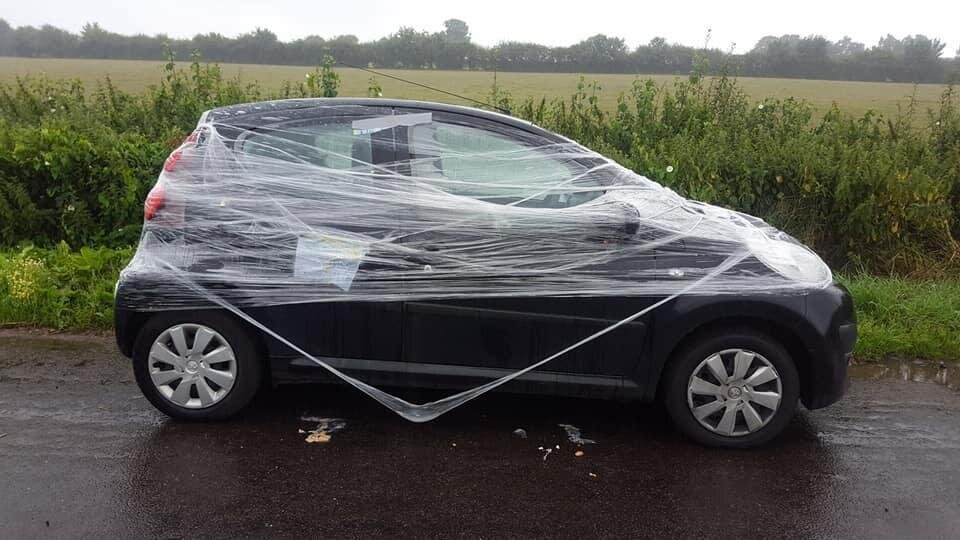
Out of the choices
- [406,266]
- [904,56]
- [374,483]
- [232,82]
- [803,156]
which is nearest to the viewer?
[374,483]

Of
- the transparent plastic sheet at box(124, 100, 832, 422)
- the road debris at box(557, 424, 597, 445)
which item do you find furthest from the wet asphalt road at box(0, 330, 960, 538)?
the transparent plastic sheet at box(124, 100, 832, 422)

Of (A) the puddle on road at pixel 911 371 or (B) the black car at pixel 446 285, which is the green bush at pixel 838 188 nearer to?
(A) the puddle on road at pixel 911 371

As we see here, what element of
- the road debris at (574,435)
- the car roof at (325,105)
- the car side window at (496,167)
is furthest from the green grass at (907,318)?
the car roof at (325,105)

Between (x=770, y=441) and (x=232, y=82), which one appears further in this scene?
(x=232, y=82)

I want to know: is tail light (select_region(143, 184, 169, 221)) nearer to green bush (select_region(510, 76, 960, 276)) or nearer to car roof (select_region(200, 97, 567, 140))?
car roof (select_region(200, 97, 567, 140))

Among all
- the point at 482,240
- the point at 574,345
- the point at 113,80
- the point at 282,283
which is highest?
the point at 113,80

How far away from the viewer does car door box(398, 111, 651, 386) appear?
3621mm

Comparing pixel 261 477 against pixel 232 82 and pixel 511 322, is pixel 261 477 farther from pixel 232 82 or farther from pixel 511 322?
pixel 232 82

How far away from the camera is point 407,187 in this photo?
3693 mm

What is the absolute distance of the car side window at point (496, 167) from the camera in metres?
3.72

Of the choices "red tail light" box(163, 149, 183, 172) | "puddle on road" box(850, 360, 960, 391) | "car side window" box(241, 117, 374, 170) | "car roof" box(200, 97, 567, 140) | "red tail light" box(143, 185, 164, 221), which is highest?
"car roof" box(200, 97, 567, 140)

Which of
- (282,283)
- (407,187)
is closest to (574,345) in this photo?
(407,187)

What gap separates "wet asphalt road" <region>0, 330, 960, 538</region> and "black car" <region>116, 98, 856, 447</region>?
10.4 inches

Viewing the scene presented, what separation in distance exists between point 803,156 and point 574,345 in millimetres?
3683
